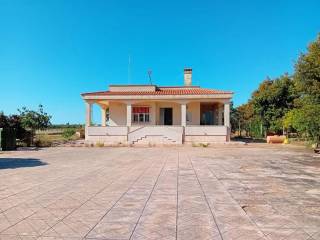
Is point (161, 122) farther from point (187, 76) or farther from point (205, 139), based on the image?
point (187, 76)

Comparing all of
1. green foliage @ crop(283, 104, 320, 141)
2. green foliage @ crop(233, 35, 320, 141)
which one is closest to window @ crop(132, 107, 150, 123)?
green foliage @ crop(233, 35, 320, 141)

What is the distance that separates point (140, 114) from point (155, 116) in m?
1.66

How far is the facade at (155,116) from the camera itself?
2869 cm

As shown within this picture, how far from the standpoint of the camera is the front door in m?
32.9

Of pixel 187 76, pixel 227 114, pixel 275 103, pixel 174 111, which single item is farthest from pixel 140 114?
pixel 275 103

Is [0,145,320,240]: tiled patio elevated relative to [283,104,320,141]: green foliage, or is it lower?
lower

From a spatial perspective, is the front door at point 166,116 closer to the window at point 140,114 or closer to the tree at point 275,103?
the window at point 140,114

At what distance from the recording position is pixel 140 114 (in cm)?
3259

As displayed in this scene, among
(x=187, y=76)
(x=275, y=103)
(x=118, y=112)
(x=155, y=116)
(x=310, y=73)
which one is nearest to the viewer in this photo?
(x=310, y=73)

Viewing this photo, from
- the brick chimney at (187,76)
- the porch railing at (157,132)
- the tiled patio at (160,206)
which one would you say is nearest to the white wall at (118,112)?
the porch railing at (157,132)

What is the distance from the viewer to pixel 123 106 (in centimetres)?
3275

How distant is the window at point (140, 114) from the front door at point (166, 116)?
1569mm

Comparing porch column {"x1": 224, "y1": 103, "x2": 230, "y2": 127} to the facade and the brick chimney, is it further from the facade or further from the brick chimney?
the brick chimney

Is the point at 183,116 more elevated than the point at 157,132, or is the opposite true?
the point at 183,116
